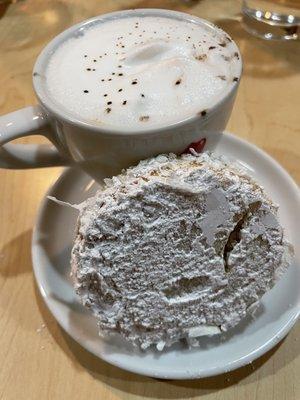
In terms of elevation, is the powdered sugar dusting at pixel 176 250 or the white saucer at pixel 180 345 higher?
the powdered sugar dusting at pixel 176 250

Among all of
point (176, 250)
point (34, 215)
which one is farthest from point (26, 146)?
point (176, 250)

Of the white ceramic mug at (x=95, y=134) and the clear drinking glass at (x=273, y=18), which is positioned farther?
the clear drinking glass at (x=273, y=18)

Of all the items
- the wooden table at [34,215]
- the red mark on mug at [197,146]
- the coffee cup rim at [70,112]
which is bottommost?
the wooden table at [34,215]

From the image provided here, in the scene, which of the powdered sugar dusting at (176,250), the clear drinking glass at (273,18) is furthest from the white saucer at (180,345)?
the clear drinking glass at (273,18)

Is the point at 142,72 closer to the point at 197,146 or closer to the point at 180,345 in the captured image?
the point at 197,146

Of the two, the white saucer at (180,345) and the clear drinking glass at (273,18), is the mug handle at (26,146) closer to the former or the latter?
the white saucer at (180,345)

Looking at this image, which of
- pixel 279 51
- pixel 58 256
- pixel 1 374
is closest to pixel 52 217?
pixel 58 256

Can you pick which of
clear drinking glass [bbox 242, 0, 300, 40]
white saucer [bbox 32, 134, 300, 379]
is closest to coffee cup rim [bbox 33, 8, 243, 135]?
white saucer [bbox 32, 134, 300, 379]
